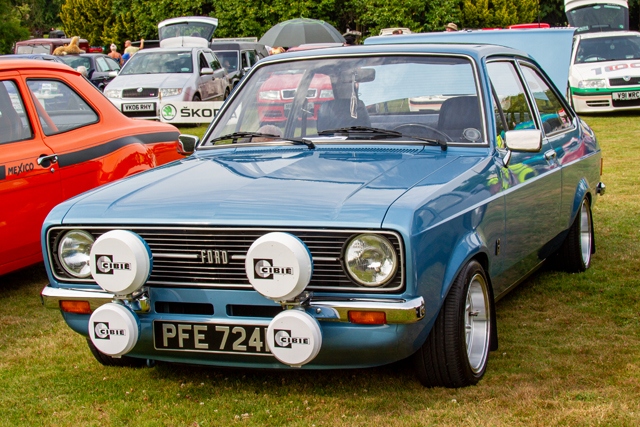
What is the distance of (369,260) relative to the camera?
3689 mm

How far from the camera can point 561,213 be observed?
5.86 m

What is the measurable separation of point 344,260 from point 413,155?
3.74 feet

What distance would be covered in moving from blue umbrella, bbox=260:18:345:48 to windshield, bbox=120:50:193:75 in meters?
7.40

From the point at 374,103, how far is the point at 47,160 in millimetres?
2436

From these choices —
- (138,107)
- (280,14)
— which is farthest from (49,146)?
(280,14)

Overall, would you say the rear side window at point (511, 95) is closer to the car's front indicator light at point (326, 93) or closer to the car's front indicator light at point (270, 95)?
the car's front indicator light at point (326, 93)

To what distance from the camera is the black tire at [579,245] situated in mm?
6301

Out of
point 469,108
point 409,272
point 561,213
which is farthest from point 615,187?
point 409,272

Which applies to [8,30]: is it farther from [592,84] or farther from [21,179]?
[21,179]

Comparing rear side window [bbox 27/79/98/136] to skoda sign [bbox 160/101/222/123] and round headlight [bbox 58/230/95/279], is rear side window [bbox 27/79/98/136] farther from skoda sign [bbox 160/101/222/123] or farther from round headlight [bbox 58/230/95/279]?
skoda sign [bbox 160/101/222/123]

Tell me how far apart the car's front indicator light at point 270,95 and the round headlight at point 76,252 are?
1727 millimetres

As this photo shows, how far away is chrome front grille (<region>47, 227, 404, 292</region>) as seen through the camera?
369 cm

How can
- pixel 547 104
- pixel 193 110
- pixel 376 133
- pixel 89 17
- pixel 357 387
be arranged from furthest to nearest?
pixel 89 17
pixel 193 110
pixel 547 104
pixel 376 133
pixel 357 387

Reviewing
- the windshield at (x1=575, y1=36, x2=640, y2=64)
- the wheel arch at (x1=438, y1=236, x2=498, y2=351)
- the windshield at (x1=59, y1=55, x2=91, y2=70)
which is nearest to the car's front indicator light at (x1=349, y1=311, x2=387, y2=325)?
the wheel arch at (x1=438, y1=236, x2=498, y2=351)
